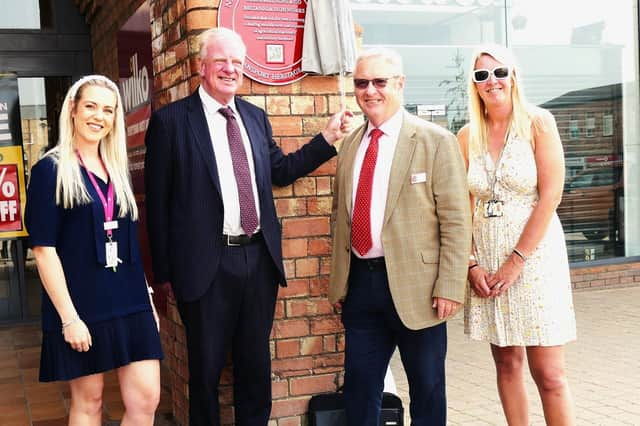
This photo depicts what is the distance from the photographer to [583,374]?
5.47 metres

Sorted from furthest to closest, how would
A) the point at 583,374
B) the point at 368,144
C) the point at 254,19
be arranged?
1. the point at 583,374
2. the point at 254,19
3. the point at 368,144

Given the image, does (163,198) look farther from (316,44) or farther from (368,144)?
(316,44)

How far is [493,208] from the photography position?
3.42 metres

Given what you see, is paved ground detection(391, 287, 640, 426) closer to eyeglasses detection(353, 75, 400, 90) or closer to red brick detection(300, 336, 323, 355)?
red brick detection(300, 336, 323, 355)

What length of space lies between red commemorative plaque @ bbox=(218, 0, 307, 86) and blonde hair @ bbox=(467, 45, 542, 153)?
3.20 feet

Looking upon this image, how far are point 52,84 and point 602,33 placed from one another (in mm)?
6461

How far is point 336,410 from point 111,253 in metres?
1.59

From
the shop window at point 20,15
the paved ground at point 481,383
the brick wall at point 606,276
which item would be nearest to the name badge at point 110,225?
the paved ground at point 481,383

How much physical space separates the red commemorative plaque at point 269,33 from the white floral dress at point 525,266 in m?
1.19

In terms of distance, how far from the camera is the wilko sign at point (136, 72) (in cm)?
468

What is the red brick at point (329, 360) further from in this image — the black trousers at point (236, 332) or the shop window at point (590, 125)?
the shop window at point (590, 125)

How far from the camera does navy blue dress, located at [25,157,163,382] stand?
2.94m

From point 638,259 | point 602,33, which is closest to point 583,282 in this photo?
point 638,259

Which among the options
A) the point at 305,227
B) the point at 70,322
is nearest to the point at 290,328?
the point at 305,227
